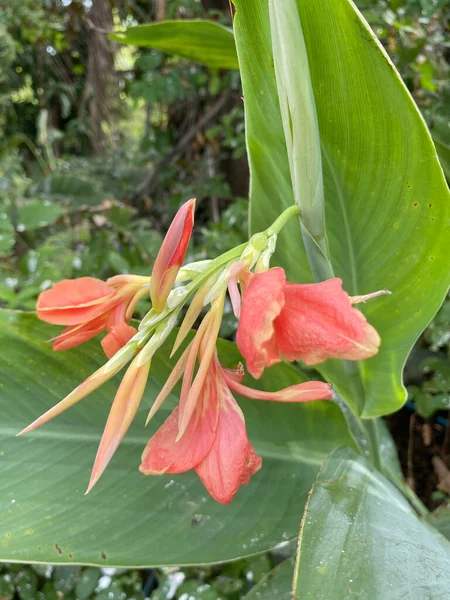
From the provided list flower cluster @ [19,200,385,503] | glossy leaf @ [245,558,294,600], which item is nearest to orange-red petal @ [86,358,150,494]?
flower cluster @ [19,200,385,503]

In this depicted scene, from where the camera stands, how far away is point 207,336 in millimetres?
356

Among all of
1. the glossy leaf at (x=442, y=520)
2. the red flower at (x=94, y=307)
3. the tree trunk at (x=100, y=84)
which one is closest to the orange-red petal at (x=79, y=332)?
the red flower at (x=94, y=307)

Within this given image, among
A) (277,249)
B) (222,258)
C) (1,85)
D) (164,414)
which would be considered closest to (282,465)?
(164,414)

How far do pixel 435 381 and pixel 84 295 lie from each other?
26.5 inches

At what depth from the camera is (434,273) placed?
1.59 feet

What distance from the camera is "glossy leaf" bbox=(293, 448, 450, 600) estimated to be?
0.33 meters

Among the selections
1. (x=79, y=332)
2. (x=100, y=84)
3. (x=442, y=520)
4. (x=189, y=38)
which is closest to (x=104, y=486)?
(x=79, y=332)

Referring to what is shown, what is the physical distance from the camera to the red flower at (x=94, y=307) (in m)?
0.38

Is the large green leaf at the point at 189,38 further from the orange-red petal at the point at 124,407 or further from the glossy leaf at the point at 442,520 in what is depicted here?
the glossy leaf at the point at 442,520

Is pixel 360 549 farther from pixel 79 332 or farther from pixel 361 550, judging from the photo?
pixel 79 332

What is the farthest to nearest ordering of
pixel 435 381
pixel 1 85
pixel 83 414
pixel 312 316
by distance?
1. pixel 1 85
2. pixel 435 381
3. pixel 83 414
4. pixel 312 316

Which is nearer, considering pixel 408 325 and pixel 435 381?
pixel 408 325

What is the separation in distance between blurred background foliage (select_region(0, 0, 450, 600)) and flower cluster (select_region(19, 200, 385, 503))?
1.41 ft

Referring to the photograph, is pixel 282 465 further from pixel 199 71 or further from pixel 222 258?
pixel 199 71
